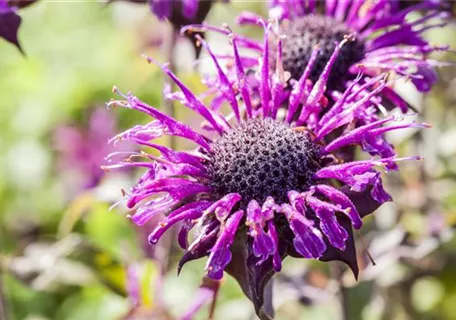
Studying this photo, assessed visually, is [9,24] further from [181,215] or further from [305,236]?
[305,236]

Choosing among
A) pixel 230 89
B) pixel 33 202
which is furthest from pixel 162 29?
pixel 230 89

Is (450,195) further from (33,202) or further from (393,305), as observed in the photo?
(33,202)

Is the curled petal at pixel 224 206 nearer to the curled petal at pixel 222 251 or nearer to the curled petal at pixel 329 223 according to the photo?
the curled petal at pixel 222 251

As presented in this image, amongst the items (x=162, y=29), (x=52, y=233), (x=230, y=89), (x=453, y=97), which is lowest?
(x=52, y=233)

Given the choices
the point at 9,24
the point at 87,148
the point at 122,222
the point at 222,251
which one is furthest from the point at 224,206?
the point at 87,148

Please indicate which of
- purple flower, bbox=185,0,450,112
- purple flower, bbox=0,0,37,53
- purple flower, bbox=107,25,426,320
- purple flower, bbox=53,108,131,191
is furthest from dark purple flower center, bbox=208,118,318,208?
purple flower, bbox=53,108,131,191
